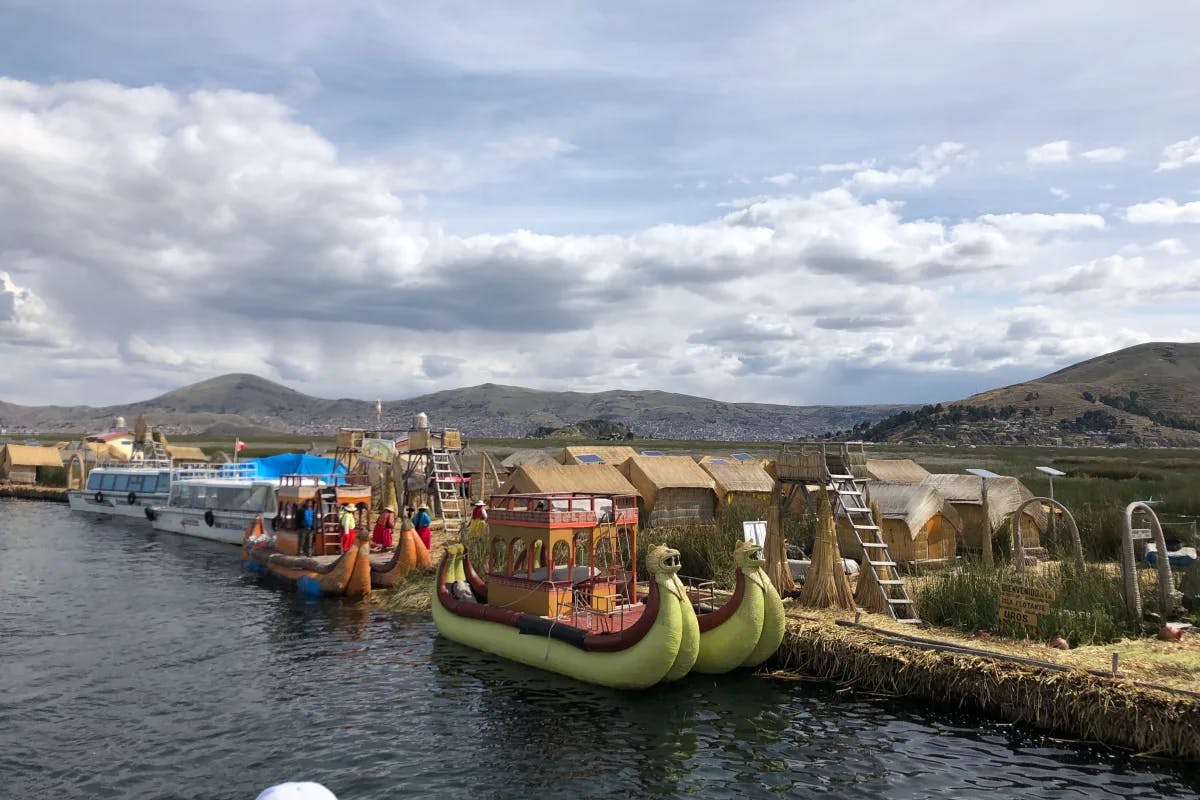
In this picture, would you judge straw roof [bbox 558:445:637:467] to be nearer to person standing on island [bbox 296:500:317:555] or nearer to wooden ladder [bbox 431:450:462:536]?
wooden ladder [bbox 431:450:462:536]

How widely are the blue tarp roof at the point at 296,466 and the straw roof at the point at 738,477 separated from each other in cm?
2428

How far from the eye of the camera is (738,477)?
120 ft

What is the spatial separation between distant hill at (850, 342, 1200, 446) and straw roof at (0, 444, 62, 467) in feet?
423

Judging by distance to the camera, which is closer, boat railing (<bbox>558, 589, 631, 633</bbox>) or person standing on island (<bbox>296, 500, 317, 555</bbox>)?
boat railing (<bbox>558, 589, 631, 633</bbox>)

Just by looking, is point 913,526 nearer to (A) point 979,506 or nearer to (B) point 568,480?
(A) point 979,506

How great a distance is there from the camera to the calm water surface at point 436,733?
12383 mm

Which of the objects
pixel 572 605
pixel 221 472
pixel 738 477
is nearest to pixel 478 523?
pixel 572 605

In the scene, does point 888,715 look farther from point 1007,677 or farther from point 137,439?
point 137,439

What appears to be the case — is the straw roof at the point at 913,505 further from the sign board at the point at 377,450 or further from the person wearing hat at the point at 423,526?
the sign board at the point at 377,450

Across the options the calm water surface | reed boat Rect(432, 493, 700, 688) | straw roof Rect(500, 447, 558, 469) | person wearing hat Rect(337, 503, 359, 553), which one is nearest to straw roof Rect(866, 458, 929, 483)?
straw roof Rect(500, 447, 558, 469)

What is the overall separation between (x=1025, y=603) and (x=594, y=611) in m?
9.09

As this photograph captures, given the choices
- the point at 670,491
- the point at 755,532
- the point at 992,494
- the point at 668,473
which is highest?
the point at 668,473

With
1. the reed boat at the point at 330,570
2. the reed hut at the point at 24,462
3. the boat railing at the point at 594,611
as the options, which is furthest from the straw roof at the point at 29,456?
the boat railing at the point at 594,611

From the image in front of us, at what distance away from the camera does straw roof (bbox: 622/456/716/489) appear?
3444 centimetres
